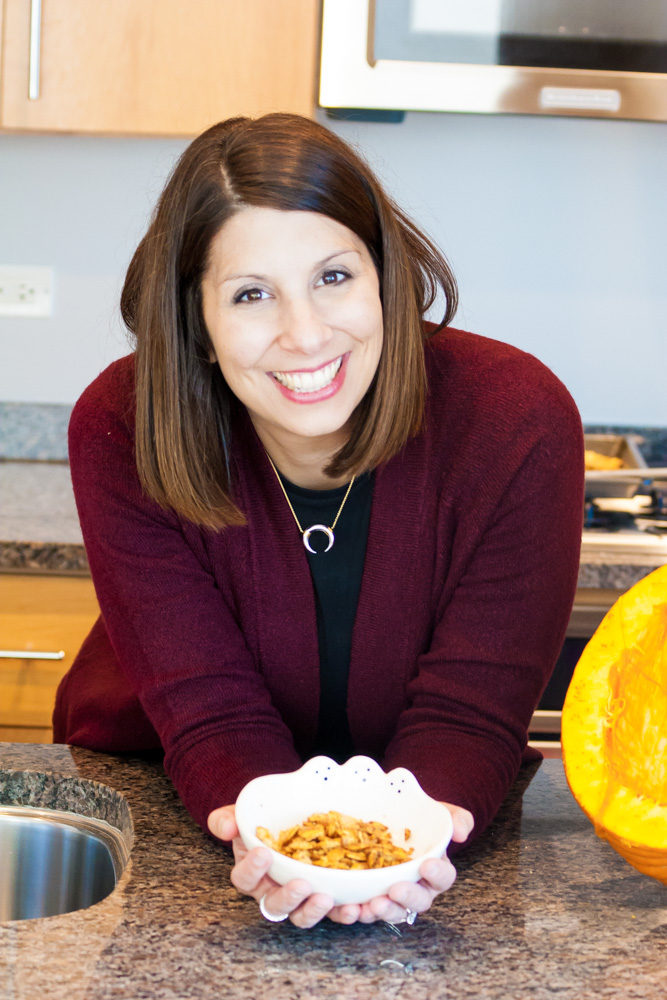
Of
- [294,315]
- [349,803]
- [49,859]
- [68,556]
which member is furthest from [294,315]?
[68,556]

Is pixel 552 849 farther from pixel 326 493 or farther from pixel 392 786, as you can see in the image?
pixel 326 493

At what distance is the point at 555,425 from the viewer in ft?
3.57

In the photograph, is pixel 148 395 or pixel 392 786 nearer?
pixel 392 786

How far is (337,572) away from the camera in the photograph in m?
1.18

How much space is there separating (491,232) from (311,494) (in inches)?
53.5

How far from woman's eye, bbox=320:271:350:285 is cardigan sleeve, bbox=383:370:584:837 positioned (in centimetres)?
21

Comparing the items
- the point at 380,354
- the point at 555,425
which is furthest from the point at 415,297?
the point at 555,425

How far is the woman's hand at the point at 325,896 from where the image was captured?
29.6 inches

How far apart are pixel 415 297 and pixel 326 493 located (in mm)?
235

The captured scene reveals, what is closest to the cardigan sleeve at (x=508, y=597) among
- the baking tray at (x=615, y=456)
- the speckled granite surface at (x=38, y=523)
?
the speckled granite surface at (x=38, y=523)

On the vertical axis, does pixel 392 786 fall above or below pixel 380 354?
below

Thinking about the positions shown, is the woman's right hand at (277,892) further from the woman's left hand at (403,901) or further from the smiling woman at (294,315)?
the smiling woman at (294,315)

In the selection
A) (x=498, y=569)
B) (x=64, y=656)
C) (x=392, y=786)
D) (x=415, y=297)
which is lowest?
(x=64, y=656)

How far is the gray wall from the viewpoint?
7.62 feet
